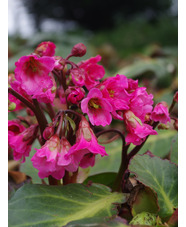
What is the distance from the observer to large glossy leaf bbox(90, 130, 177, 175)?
1.04 metres

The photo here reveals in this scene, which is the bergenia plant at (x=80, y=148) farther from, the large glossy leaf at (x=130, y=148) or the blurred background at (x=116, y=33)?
the blurred background at (x=116, y=33)

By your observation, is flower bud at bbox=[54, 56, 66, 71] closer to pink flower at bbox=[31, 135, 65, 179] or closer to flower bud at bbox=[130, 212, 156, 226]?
pink flower at bbox=[31, 135, 65, 179]

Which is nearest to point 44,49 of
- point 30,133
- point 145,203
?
point 30,133

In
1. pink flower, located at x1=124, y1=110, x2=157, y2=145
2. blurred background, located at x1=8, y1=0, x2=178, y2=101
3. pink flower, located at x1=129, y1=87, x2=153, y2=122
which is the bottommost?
blurred background, located at x1=8, y1=0, x2=178, y2=101

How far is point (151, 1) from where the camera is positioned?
779 centimetres

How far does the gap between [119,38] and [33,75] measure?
497 centimetres

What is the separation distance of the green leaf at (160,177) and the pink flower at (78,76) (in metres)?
0.20

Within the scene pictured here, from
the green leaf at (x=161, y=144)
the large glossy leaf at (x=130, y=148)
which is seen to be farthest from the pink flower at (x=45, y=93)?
the green leaf at (x=161, y=144)

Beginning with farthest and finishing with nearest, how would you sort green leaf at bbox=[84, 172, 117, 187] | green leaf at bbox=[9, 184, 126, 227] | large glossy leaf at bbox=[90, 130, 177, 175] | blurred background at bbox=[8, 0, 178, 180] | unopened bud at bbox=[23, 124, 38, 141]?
blurred background at bbox=[8, 0, 178, 180]
large glossy leaf at bbox=[90, 130, 177, 175]
green leaf at bbox=[84, 172, 117, 187]
unopened bud at bbox=[23, 124, 38, 141]
green leaf at bbox=[9, 184, 126, 227]

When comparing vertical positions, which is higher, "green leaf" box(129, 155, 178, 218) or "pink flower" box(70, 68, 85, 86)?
"pink flower" box(70, 68, 85, 86)

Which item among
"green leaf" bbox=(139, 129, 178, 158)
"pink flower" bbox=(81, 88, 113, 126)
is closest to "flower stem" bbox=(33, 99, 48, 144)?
"pink flower" bbox=(81, 88, 113, 126)

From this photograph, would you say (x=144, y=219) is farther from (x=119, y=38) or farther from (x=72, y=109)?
(x=119, y=38)
